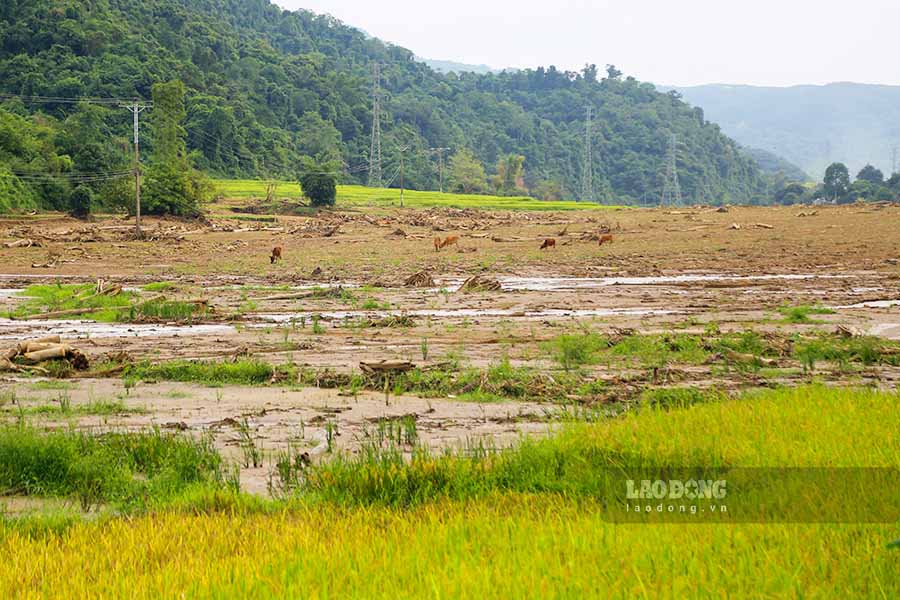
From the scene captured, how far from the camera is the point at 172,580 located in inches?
176

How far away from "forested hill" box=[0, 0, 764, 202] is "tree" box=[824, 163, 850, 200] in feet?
109

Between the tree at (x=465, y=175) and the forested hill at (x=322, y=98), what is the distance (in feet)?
10.0

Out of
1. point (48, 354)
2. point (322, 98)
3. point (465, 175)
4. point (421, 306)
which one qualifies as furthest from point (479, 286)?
point (322, 98)

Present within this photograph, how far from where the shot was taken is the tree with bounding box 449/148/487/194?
351ft

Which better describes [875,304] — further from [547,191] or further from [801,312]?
[547,191]

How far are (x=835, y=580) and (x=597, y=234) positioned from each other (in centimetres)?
3905

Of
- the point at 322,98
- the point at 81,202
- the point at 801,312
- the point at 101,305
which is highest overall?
the point at 322,98

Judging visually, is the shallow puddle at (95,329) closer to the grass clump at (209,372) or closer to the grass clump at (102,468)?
the grass clump at (209,372)

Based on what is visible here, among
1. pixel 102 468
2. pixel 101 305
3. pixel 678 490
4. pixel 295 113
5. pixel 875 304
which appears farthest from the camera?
pixel 295 113

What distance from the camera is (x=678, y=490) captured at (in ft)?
18.2

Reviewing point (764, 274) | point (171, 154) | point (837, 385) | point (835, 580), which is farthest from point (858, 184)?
point (835, 580)

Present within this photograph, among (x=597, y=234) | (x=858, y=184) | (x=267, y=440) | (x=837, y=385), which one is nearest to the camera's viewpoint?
(x=267, y=440)

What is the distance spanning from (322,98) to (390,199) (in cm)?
4866

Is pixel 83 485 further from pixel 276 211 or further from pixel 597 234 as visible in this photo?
pixel 276 211
